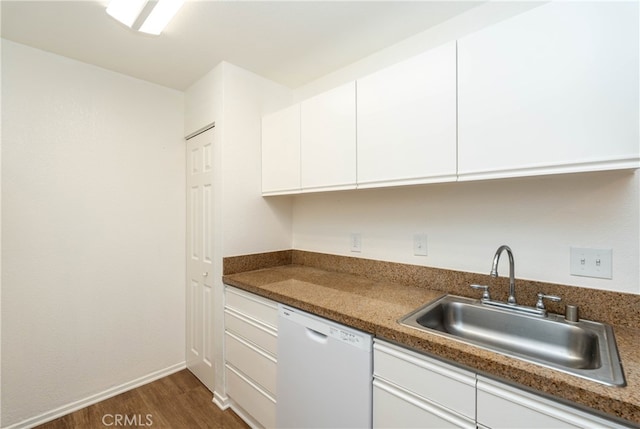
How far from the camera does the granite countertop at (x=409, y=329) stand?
0.68 meters

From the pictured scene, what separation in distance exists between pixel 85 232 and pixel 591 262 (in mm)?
2810

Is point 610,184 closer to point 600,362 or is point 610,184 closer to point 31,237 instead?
point 600,362

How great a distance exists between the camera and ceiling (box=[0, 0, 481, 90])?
1.38 m

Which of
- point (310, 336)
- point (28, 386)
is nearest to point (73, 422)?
point (28, 386)

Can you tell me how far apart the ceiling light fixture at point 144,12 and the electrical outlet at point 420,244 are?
5.54ft

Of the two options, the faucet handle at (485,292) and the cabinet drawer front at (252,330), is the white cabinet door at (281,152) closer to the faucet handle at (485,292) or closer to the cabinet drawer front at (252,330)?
the cabinet drawer front at (252,330)

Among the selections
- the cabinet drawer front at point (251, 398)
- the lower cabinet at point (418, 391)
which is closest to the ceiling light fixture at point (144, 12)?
the lower cabinet at point (418, 391)

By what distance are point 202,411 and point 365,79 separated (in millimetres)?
2292

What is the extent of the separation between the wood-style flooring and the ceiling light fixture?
230cm

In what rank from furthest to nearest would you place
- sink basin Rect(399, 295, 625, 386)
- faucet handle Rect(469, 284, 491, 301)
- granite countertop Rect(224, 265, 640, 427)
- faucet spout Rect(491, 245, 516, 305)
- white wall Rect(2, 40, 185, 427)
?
white wall Rect(2, 40, 185, 427), faucet handle Rect(469, 284, 491, 301), faucet spout Rect(491, 245, 516, 305), sink basin Rect(399, 295, 625, 386), granite countertop Rect(224, 265, 640, 427)

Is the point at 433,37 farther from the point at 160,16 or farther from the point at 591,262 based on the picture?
the point at 160,16

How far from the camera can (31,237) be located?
1699mm

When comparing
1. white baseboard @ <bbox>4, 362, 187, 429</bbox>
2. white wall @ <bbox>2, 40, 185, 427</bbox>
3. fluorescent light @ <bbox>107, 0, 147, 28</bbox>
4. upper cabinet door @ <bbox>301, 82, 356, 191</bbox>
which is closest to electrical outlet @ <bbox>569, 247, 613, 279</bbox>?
upper cabinet door @ <bbox>301, 82, 356, 191</bbox>

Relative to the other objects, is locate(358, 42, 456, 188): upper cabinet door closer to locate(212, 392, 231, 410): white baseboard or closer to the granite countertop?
the granite countertop
